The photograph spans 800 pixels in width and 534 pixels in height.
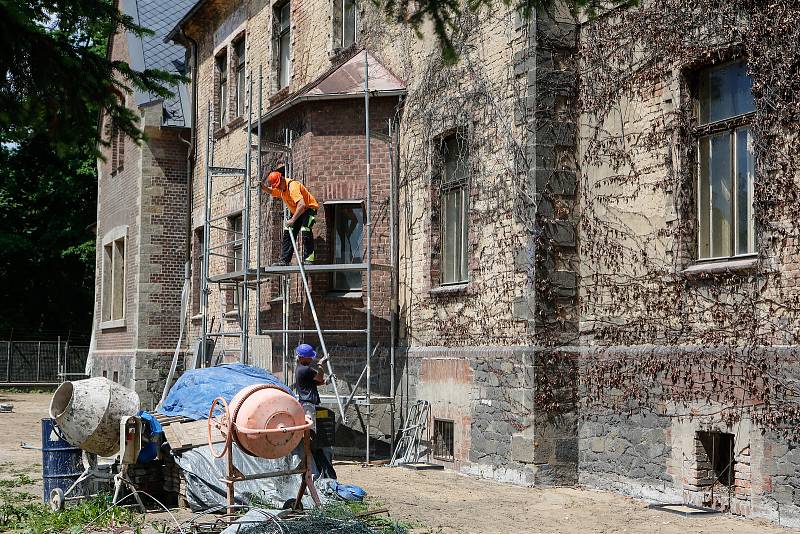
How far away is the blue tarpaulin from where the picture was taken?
11.8m

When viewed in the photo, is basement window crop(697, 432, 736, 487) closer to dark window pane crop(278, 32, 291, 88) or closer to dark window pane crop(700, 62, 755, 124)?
dark window pane crop(700, 62, 755, 124)

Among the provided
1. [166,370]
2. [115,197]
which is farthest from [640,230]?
[115,197]

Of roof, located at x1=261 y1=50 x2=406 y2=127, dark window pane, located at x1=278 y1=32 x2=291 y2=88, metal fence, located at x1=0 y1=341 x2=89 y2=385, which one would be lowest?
metal fence, located at x1=0 y1=341 x2=89 y2=385

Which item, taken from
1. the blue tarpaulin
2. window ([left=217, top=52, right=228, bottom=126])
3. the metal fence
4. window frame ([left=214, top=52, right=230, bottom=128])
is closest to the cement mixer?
the blue tarpaulin

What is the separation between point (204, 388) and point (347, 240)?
4949 millimetres

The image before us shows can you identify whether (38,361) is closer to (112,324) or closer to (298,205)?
(112,324)

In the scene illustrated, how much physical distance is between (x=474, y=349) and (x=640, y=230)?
306cm

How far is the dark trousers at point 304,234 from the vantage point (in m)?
15.9

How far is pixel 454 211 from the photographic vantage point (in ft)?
48.1

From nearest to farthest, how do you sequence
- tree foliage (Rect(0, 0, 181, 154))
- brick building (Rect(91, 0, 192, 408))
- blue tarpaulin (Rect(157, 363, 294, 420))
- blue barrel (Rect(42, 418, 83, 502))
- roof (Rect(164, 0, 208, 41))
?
tree foliage (Rect(0, 0, 181, 154))
blue barrel (Rect(42, 418, 83, 502))
blue tarpaulin (Rect(157, 363, 294, 420))
roof (Rect(164, 0, 208, 41))
brick building (Rect(91, 0, 192, 408))

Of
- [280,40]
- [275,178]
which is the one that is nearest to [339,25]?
[280,40]

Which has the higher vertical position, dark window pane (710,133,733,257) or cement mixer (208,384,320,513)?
dark window pane (710,133,733,257)

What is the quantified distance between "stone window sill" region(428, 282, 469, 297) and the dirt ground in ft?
8.12

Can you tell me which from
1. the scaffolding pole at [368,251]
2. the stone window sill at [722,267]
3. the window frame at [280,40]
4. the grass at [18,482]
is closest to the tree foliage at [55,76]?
the stone window sill at [722,267]
